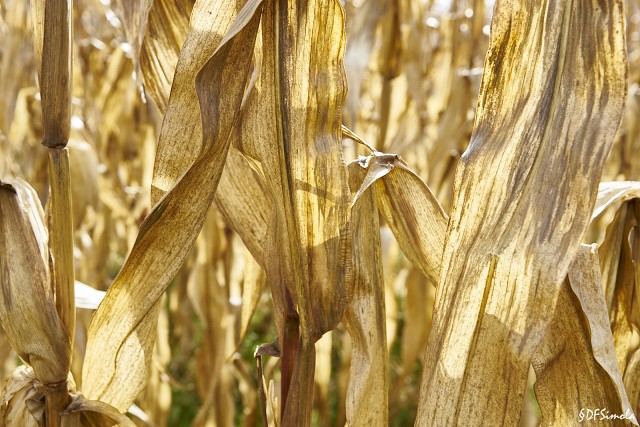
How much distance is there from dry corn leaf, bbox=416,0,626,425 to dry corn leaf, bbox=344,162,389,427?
94mm

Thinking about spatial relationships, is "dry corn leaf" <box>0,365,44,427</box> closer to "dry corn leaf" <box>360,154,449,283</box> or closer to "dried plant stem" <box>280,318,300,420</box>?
"dried plant stem" <box>280,318,300,420</box>

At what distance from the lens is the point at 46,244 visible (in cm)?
62

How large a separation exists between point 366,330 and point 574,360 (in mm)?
157

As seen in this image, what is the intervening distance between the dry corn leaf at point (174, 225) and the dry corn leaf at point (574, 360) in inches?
10.7

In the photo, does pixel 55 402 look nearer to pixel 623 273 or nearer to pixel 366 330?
pixel 366 330

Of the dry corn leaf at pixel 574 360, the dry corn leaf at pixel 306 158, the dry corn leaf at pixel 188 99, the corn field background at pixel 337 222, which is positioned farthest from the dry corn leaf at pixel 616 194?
the dry corn leaf at pixel 188 99

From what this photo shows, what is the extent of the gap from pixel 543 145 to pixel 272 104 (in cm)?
20

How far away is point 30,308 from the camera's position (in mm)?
574

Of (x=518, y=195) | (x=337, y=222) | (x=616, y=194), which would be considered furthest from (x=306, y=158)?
(x=616, y=194)

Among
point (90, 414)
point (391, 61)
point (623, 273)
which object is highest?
point (391, 61)

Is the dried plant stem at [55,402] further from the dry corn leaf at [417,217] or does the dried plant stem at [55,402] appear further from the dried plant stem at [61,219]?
the dry corn leaf at [417,217]

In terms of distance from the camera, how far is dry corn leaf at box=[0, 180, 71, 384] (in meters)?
0.57

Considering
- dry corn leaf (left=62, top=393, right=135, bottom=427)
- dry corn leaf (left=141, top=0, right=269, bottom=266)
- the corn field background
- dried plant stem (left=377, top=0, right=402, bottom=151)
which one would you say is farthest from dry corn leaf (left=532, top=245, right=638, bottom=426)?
dried plant stem (left=377, top=0, right=402, bottom=151)

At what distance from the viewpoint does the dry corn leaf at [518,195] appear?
0.46 meters
